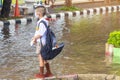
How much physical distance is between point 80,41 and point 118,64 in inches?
163

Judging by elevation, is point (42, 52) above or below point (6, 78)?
above

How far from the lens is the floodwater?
945 centimetres

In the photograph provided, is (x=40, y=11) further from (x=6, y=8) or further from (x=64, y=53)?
(x=6, y=8)

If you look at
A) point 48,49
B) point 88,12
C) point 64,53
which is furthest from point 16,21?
point 48,49

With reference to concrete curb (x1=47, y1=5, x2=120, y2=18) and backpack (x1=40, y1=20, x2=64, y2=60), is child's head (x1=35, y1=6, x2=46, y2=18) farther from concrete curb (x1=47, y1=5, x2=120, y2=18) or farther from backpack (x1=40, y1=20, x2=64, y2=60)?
concrete curb (x1=47, y1=5, x2=120, y2=18)

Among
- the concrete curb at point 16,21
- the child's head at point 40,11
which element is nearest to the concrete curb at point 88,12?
the concrete curb at point 16,21

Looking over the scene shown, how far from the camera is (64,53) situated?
38.5ft

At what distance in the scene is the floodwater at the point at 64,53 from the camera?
9.45m

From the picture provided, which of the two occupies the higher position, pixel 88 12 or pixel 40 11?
pixel 40 11

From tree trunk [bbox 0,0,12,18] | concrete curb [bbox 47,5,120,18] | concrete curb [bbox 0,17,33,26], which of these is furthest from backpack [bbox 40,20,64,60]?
concrete curb [bbox 47,5,120,18]

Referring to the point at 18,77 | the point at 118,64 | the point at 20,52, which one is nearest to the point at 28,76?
the point at 18,77

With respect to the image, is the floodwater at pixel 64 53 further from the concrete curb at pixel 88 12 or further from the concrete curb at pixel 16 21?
the concrete curb at pixel 88 12

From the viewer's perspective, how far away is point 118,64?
32.9 feet

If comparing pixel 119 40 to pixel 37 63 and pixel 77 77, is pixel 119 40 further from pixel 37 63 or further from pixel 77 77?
pixel 77 77
